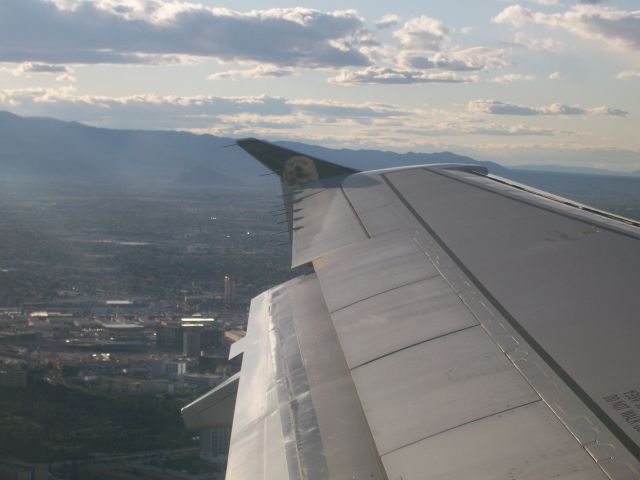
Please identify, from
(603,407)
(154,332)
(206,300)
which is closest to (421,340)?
(603,407)

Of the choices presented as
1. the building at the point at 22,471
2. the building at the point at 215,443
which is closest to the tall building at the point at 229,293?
the building at the point at 215,443

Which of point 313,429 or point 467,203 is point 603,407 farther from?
point 467,203

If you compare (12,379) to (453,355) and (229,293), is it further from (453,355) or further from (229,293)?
(229,293)

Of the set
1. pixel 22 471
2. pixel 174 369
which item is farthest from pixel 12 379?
pixel 22 471

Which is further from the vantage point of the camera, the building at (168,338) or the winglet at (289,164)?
the building at (168,338)

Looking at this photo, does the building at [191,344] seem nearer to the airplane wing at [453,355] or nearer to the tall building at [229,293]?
the tall building at [229,293]

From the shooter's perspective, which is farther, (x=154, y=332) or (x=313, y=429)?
(x=154, y=332)

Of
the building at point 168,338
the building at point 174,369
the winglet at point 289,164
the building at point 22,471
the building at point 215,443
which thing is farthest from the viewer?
the building at point 168,338

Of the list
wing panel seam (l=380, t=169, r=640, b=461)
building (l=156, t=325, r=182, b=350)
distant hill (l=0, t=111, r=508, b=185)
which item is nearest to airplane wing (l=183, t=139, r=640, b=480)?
wing panel seam (l=380, t=169, r=640, b=461)
